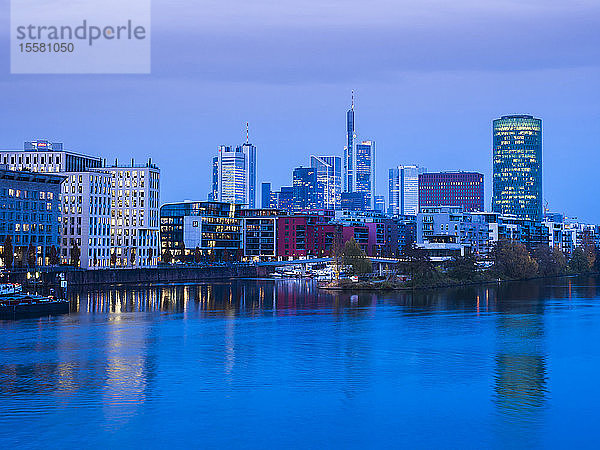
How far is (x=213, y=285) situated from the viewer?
454 ft

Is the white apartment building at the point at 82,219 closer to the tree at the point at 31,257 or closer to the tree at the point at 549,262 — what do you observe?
the tree at the point at 31,257

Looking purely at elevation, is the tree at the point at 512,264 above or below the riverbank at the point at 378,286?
above

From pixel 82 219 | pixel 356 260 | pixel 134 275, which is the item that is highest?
pixel 82 219

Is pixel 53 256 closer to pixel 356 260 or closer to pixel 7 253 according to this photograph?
pixel 7 253

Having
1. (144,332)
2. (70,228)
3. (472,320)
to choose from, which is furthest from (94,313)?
(70,228)

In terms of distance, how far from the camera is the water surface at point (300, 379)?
127 ft

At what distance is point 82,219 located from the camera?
146 metres

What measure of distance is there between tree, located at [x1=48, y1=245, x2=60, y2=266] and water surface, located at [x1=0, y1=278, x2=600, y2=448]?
47.2m

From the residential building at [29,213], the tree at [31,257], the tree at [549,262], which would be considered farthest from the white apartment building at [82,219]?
the tree at [549,262]

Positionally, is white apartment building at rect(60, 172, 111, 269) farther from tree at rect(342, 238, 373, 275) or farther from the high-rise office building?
tree at rect(342, 238, 373, 275)

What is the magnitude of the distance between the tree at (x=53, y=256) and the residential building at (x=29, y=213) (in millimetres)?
305

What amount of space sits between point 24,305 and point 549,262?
403 feet

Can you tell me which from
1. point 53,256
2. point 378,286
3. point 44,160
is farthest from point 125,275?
point 378,286

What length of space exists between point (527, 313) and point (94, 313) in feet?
138
